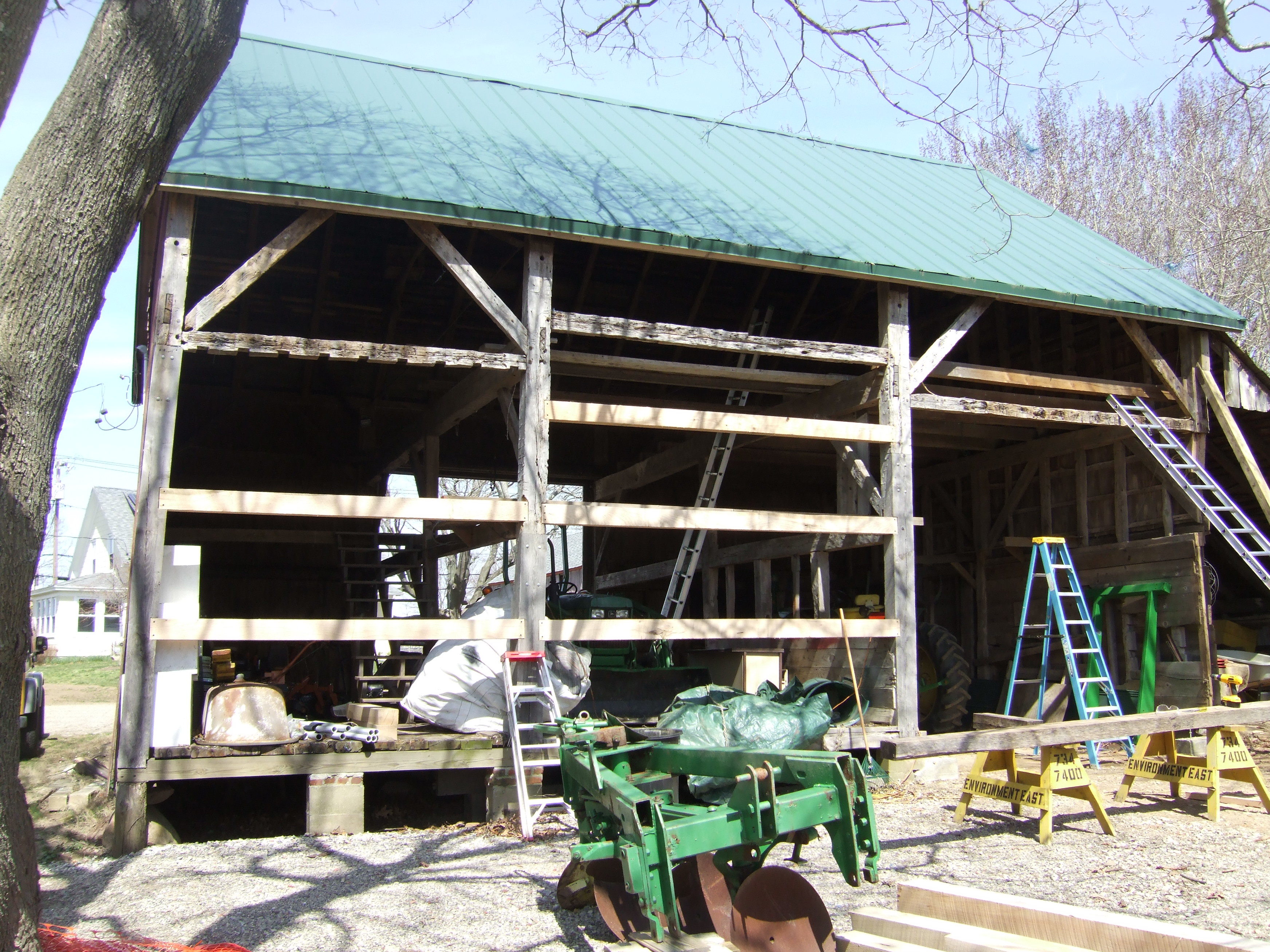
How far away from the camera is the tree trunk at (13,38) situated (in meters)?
3.43

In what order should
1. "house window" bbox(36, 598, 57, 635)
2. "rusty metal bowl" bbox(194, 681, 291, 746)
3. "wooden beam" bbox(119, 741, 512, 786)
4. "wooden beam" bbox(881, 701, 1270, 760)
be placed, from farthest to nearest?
"house window" bbox(36, 598, 57, 635) < "rusty metal bowl" bbox(194, 681, 291, 746) < "wooden beam" bbox(119, 741, 512, 786) < "wooden beam" bbox(881, 701, 1270, 760)

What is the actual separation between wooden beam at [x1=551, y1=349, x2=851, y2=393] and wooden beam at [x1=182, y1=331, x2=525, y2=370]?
0.88m

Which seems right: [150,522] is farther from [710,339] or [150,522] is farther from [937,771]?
[937,771]

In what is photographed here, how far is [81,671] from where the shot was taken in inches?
1172

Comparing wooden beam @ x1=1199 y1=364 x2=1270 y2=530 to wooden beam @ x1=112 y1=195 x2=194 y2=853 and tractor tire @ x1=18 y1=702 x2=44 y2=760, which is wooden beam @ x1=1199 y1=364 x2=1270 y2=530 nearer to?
wooden beam @ x1=112 y1=195 x2=194 y2=853

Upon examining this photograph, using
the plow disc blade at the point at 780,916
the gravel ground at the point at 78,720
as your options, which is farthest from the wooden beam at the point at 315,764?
the gravel ground at the point at 78,720

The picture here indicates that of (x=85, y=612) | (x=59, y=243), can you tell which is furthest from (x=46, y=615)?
(x=59, y=243)

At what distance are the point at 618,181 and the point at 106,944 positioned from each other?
7941 millimetres

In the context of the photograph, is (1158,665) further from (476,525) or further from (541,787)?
(476,525)

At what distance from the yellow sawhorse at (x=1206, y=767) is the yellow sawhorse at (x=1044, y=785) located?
3.07ft

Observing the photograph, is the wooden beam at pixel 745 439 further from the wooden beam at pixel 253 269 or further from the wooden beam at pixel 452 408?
the wooden beam at pixel 253 269

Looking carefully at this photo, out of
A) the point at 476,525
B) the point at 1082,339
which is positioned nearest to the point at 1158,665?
the point at 1082,339

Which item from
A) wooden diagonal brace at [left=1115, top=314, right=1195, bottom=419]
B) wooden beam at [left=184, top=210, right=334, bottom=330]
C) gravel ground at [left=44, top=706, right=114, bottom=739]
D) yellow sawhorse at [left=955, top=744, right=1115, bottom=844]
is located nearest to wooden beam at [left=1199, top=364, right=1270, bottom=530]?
wooden diagonal brace at [left=1115, top=314, right=1195, bottom=419]

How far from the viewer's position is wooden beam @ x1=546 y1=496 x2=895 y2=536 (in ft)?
28.1
